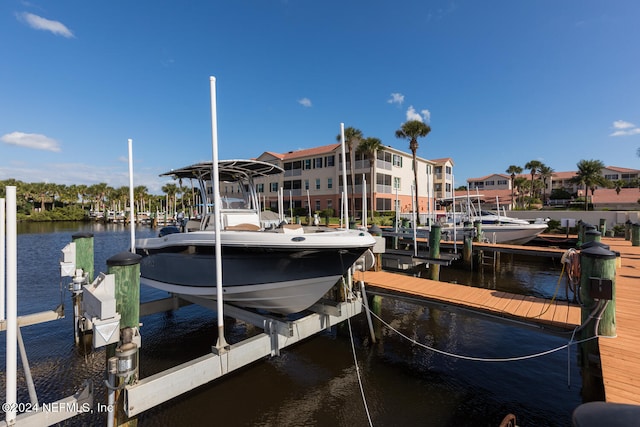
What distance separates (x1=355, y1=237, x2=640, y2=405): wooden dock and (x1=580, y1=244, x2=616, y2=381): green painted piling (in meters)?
0.22

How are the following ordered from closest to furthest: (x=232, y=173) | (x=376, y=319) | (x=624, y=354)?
1. (x=624, y=354)
2. (x=232, y=173)
3. (x=376, y=319)

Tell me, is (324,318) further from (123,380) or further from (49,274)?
(49,274)

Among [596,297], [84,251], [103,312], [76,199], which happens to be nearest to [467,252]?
[596,297]

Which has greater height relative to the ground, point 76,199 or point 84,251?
point 76,199

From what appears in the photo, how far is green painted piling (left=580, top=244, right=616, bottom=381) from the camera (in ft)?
16.8

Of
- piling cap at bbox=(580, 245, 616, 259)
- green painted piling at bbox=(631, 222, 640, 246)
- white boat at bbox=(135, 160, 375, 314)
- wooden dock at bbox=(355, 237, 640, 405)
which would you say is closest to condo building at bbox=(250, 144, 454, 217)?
green painted piling at bbox=(631, 222, 640, 246)

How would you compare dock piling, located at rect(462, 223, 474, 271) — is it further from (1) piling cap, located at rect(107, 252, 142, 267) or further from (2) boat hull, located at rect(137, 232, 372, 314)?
(1) piling cap, located at rect(107, 252, 142, 267)

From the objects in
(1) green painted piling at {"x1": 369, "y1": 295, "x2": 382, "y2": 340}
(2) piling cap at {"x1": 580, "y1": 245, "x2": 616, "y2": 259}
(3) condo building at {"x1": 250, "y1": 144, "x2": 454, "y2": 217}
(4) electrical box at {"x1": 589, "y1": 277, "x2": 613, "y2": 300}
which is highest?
(3) condo building at {"x1": 250, "y1": 144, "x2": 454, "y2": 217}

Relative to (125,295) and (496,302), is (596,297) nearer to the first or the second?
(496,302)

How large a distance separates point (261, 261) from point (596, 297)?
19.3 feet

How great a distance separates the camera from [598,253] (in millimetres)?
5230

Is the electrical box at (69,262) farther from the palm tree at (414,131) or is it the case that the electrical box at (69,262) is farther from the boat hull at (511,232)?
the palm tree at (414,131)

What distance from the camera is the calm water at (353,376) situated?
6.15 metres

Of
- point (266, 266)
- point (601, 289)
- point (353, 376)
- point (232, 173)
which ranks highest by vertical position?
point (232, 173)
